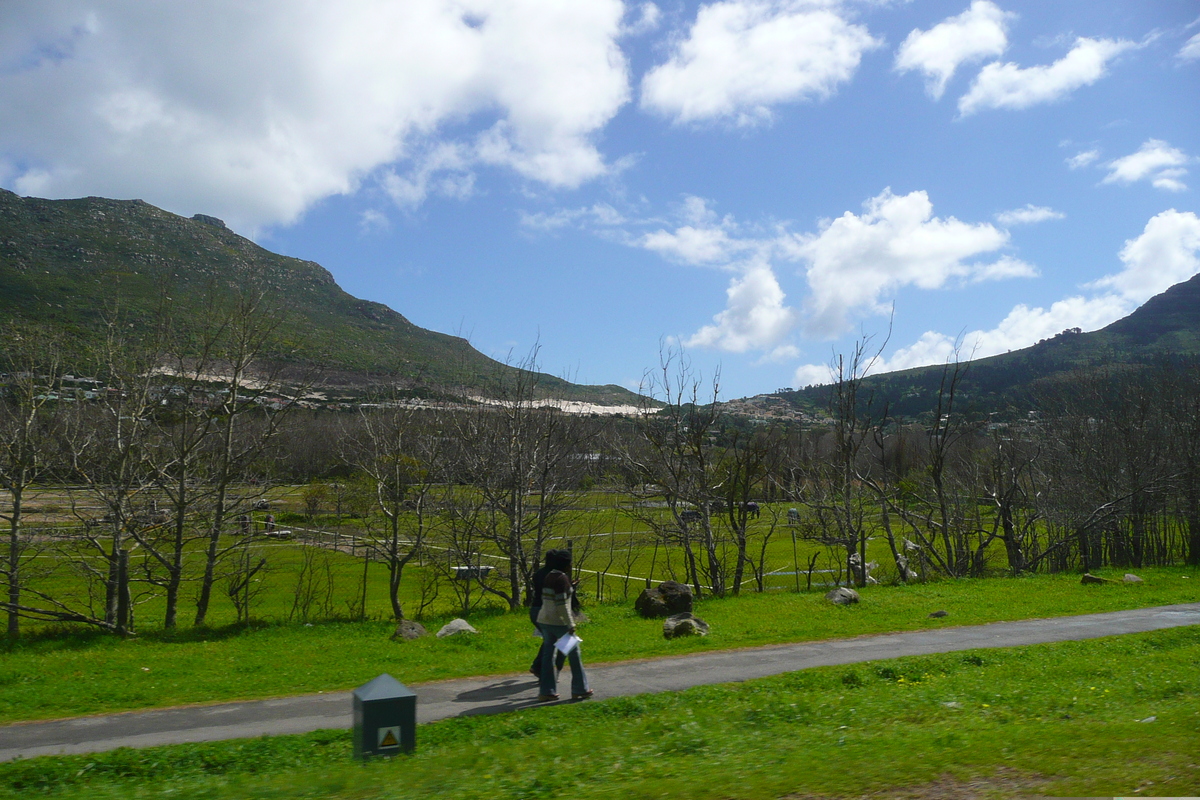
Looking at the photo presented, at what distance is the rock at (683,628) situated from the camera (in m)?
14.4

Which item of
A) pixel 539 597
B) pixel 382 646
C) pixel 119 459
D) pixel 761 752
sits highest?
pixel 119 459

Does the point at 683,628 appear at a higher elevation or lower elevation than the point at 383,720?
lower

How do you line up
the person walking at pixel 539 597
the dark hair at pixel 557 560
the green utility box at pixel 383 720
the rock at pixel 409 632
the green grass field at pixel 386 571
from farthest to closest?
the green grass field at pixel 386 571
the rock at pixel 409 632
the dark hair at pixel 557 560
the person walking at pixel 539 597
the green utility box at pixel 383 720

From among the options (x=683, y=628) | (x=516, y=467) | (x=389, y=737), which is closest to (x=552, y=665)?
(x=389, y=737)

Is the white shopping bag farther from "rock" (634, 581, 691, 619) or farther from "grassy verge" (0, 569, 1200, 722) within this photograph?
"rock" (634, 581, 691, 619)

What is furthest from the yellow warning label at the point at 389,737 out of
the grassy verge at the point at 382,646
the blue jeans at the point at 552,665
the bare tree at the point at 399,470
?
the bare tree at the point at 399,470

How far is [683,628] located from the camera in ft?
47.3

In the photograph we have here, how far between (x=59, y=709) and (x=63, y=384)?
43.1 ft

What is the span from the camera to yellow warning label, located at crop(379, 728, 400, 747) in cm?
648

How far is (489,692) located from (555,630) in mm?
1545

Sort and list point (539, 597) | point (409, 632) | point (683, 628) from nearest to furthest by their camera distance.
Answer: point (539, 597)
point (683, 628)
point (409, 632)

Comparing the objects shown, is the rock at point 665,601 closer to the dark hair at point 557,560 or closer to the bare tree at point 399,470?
the bare tree at point 399,470

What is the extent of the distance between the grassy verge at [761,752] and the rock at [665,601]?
268 inches

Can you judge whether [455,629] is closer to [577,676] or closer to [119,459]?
[577,676]
